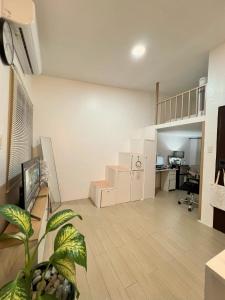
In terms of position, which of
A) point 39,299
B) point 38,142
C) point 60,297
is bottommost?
point 60,297

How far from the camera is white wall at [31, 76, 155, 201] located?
388 centimetres

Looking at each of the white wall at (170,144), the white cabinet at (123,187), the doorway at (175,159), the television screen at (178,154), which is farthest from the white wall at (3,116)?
the television screen at (178,154)

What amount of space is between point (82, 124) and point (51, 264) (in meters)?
3.58

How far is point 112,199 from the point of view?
388 centimetres

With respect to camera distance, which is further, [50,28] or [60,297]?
[50,28]

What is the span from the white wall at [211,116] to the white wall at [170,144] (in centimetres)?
266

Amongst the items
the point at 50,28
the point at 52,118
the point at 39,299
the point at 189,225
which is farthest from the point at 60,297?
the point at 52,118

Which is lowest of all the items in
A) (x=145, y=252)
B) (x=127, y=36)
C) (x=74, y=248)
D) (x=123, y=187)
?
(x=145, y=252)

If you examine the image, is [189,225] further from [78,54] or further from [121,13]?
[78,54]

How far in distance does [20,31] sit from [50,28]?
84 centimetres

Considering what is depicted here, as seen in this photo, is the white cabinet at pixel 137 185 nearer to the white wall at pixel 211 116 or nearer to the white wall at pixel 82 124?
the white wall at pixel 82 124

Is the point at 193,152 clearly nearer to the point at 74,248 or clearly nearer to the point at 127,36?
A: the point at 127,36

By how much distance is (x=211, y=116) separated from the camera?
282cm

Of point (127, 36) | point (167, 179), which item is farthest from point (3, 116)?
point (167, 179)
